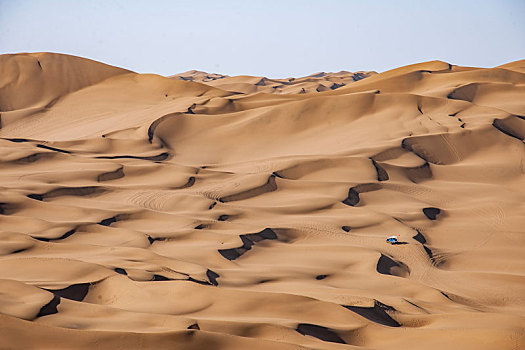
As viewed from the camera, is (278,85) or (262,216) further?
(278,85)

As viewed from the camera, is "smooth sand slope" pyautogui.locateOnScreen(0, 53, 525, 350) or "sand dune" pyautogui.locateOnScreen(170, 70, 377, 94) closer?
"smooth sand slope" pyautogui.locateOnScreen(0, 53, 525, 350)

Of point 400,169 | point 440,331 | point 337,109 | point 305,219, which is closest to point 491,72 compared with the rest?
point 337,109

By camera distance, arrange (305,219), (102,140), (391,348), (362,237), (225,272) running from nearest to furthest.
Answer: (391,348), (225,272), (362,237), (305,219), (102,140)

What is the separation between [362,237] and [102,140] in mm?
10119

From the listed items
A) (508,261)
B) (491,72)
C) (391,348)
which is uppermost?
(491,72)

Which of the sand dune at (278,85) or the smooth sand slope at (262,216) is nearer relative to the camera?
the smooth sand slope at (262,216)

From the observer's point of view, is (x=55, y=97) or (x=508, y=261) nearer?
(x=508, y=261)

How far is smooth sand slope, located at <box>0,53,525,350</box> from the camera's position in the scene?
6.14 metres

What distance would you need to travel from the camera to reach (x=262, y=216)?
13.1m

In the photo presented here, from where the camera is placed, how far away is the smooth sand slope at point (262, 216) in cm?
614

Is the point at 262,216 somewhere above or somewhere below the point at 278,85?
below

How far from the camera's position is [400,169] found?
692 inches

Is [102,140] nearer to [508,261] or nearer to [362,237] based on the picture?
[362,237]

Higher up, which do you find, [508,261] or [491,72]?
[491,72]
